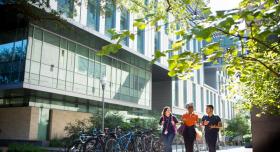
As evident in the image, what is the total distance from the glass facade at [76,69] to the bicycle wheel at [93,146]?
12.2 metres

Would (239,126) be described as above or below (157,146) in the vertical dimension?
above

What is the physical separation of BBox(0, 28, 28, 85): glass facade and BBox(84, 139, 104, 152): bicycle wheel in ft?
41.4

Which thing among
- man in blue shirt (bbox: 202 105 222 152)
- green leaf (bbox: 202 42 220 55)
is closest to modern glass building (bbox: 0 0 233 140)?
man in blue shirt (bbox: 202 105 222 152)

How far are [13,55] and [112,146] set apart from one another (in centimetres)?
1450

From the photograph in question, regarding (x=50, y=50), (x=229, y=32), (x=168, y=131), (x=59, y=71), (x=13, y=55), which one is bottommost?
(x=168, y=131)

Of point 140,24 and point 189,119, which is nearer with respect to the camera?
point 140,24

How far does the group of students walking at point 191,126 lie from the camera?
9.65 m

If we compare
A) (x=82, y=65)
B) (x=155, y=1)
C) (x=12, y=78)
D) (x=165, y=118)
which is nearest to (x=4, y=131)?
(x=12, y=78)

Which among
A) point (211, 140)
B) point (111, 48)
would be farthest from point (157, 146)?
point (111, 48)

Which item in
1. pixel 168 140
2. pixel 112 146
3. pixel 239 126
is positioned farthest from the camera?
pixel 239 126

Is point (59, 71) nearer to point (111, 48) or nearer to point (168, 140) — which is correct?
point (168, 140)

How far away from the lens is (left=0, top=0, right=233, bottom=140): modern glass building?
74.1 ft

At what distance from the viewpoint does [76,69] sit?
2625 centimetres

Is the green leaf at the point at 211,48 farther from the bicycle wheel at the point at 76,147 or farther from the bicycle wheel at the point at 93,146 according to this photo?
the bicycle wheel at the point at 76,147
